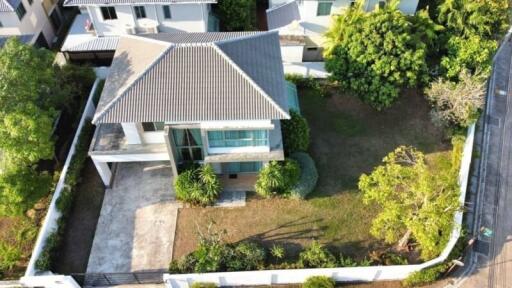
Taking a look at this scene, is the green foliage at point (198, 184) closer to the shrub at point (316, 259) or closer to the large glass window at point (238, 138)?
the large glass window at point (238, 138)

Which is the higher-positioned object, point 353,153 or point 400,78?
point 400,78

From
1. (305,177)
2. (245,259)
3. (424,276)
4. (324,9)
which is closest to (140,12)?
(324,9)

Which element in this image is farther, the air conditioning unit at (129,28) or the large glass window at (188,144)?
the air conditioning unit at (129,28)

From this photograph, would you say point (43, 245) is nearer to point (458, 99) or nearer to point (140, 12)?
point (140, 12)

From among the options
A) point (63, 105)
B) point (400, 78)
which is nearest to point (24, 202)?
point (63, 105)

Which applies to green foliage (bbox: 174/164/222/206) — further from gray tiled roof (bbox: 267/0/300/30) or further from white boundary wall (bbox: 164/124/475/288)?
gray tiled roof (bbox: 267/0/300/30)

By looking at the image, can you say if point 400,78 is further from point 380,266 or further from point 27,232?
point 27,232

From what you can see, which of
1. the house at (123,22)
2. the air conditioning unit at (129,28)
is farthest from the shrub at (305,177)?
the air conditioning unit at (129,28)
